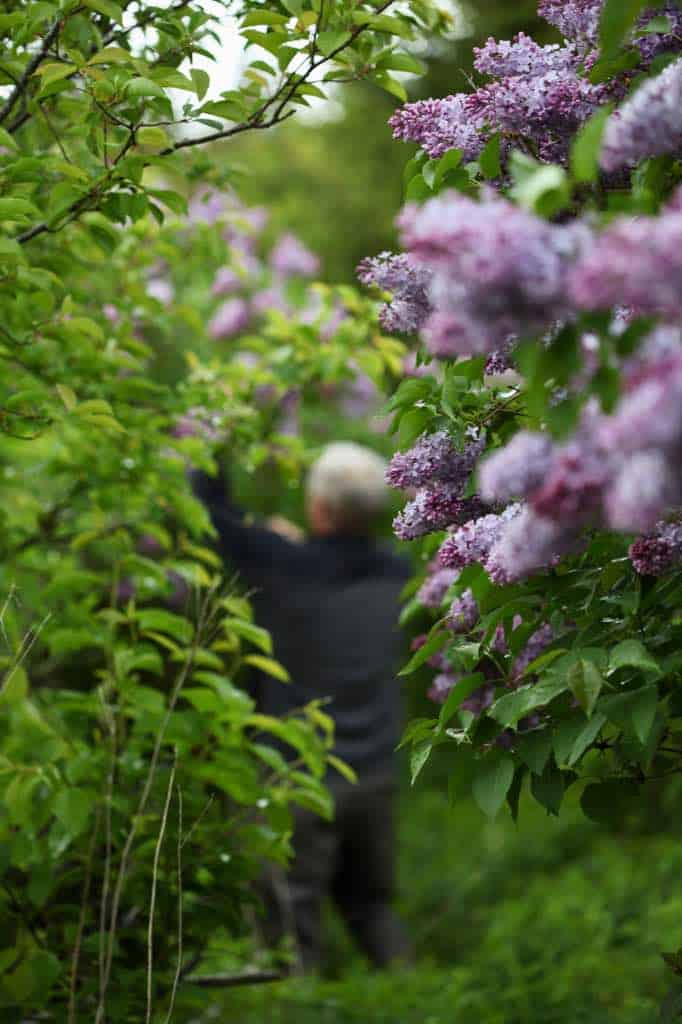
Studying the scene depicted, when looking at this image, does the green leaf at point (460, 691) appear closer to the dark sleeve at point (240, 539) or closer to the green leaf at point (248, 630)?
the green leaf at point (248, 630)

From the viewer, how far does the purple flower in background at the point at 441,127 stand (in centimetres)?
177

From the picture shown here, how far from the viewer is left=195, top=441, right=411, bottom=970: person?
4555 millimetres

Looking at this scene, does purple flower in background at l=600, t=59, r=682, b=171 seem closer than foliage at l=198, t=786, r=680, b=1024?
Yes

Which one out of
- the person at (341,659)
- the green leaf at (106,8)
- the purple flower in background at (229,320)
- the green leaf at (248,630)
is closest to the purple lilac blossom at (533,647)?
the green leaf at (248,630)

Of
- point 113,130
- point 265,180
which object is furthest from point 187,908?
point 265,180

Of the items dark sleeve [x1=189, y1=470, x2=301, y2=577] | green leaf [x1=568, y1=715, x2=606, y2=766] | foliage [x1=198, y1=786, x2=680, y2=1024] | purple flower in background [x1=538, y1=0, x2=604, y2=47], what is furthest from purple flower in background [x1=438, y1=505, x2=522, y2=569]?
dark sleeve [x1=189, y1=470, x2=301, y2=577]

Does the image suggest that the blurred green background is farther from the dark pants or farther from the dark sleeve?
the dark sleeve

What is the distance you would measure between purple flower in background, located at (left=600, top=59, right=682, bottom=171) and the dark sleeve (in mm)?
3121

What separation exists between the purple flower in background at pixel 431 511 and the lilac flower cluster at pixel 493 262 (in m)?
0.67

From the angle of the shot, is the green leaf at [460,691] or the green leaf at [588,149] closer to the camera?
the green leaf at [588,149]

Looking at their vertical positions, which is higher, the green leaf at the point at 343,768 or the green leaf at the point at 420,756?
the green leaf at the point at 343,768

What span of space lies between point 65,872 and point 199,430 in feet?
3.76

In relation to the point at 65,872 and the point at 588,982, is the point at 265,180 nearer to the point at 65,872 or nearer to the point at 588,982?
the point at 588,982

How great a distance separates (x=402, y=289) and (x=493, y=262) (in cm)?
65
